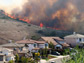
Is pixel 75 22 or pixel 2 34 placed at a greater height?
pixel 75 22

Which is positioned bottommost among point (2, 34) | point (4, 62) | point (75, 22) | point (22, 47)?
point (4, 62)

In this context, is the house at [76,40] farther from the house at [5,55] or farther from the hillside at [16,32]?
the house at [5,55]

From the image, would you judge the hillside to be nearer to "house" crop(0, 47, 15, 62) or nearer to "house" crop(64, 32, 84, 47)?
"house" crop(64, 32, 84, 47)

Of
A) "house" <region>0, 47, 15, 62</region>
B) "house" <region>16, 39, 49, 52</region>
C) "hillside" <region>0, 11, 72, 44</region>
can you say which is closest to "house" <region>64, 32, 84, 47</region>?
"house" <region>16, 39, 49, 52</region>

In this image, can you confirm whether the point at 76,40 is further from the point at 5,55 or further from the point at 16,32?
the point at 16,32

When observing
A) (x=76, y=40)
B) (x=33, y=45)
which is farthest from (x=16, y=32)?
(x=33, y=45)

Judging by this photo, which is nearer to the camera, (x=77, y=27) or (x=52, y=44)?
(x=52, y=44)

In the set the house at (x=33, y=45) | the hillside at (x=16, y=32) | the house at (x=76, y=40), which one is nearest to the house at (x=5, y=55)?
the house at (x=33, y=45)

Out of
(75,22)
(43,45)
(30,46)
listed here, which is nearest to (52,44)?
(43,45)

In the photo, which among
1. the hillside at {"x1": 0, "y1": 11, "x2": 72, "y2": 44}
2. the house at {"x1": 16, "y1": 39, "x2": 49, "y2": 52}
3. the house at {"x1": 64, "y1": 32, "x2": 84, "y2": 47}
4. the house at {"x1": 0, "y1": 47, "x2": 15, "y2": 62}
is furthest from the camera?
the hillside at {"x1": 0, "y1": 11, "x2": 72, "y2": 44}

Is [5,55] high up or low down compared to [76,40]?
down

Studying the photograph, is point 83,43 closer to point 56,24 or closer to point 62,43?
point 62,43
